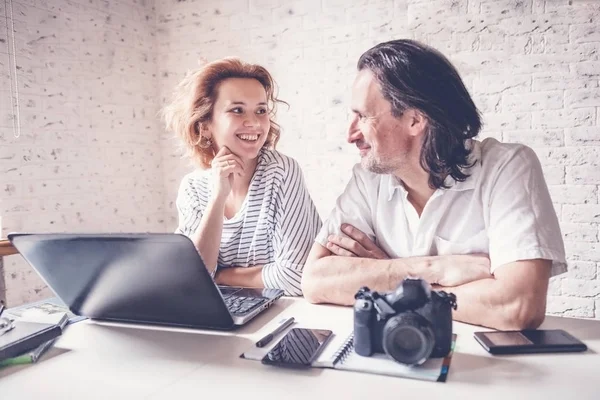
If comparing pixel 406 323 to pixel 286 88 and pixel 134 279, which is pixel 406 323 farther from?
pixel 286 88

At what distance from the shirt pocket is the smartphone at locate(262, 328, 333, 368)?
1.49 feet

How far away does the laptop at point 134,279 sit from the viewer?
2.82ft

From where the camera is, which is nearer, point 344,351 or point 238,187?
point 344,351

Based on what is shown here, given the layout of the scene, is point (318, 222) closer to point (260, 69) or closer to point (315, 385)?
point (260, 69)

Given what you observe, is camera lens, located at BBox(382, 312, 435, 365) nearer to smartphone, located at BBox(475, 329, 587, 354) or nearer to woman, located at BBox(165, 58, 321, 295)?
smartphone, located at BBox(475, 329, 587, 354)

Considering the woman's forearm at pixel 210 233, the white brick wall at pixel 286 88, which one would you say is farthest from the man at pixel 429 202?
the white brick wall at pixel 286 88

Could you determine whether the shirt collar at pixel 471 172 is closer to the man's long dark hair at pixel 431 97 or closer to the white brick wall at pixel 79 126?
the man's long dark hair at pixel 431 97

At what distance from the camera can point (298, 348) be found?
86cm

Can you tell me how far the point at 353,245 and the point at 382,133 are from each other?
31 cm

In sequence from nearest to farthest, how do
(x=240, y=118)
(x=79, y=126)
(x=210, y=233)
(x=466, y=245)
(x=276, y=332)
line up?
(x=276, y=332)
(x=466, y=245)
(x=210, y=233)
(x=240, y=118)
(x=79, y=126)

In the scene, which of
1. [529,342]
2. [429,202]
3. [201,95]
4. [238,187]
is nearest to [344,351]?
[529,342]

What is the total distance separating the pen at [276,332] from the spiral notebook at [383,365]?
120 mm

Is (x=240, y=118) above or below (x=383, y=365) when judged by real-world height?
above

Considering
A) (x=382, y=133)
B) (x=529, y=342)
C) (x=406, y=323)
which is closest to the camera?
(x=406, y=323)
